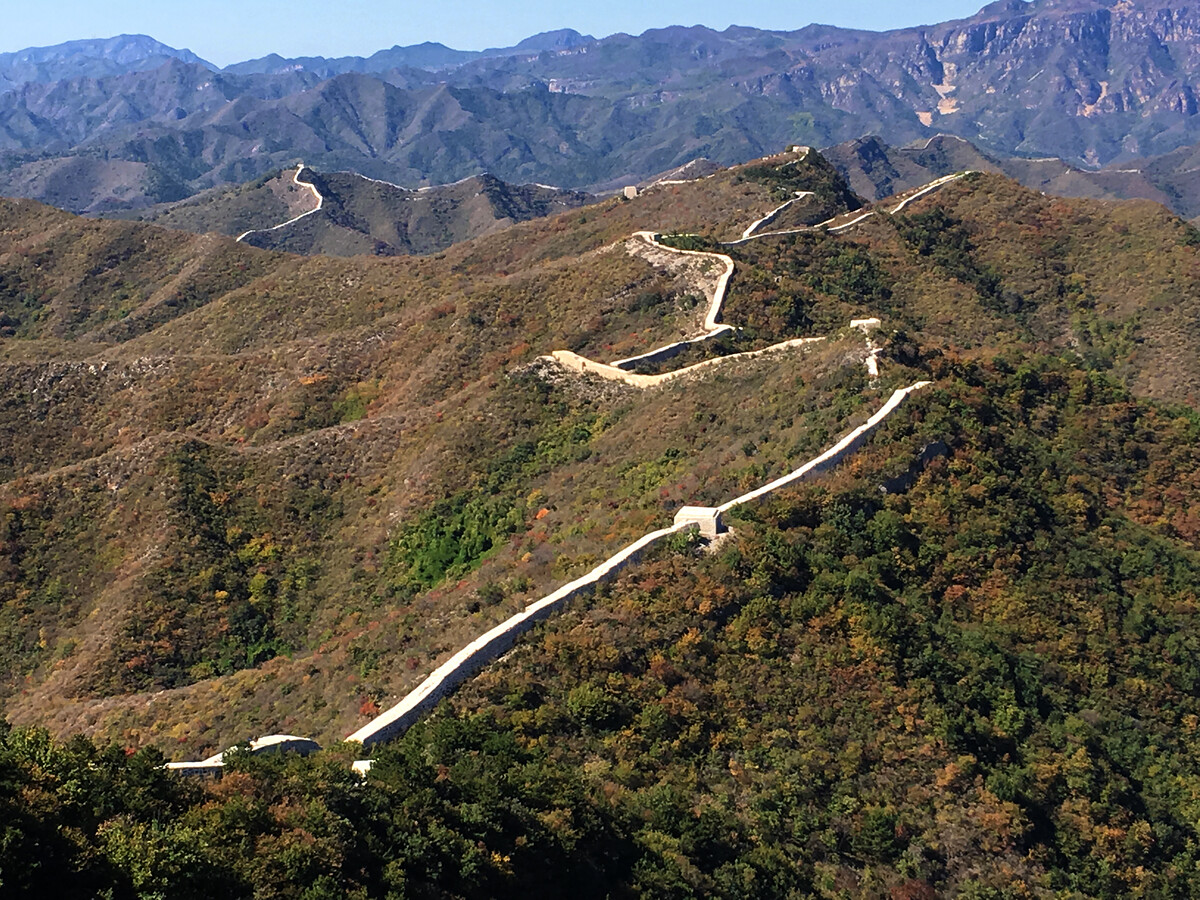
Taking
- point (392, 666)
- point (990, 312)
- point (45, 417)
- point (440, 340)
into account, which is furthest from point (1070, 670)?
point (45, 417)

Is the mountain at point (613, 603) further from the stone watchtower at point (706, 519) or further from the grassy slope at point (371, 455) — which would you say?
the stone watchtower at point (706, 519)

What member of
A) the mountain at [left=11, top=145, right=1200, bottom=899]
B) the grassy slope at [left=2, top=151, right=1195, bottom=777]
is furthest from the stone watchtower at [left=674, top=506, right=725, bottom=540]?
the grassy slope at [left=2, top=151, right=1195, bottom=777]

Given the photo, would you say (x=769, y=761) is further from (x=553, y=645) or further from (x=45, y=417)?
(x=45, y=417)

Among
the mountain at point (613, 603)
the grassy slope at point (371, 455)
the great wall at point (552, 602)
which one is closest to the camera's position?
the mountain at point (613, 603)

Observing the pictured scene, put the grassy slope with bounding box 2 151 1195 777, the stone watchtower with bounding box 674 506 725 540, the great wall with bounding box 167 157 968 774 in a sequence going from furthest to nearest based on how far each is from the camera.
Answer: the grassy slope with bounding box 2 151 1195 777, the stone watchtower with bounding box 674 506 725 540, the great wall with bounding box 167 157 968 774

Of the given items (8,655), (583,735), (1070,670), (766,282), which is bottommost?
(8,655)

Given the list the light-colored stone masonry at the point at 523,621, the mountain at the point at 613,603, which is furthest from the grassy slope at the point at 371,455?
the light-colored stone masonry at the point at 523,621

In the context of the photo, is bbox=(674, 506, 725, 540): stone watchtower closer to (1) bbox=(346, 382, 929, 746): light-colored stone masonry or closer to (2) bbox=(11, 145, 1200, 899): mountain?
(1) bbox=(346, 382, 929, 746): light-colored stone masonry

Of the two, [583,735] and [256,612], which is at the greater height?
[583,735]
